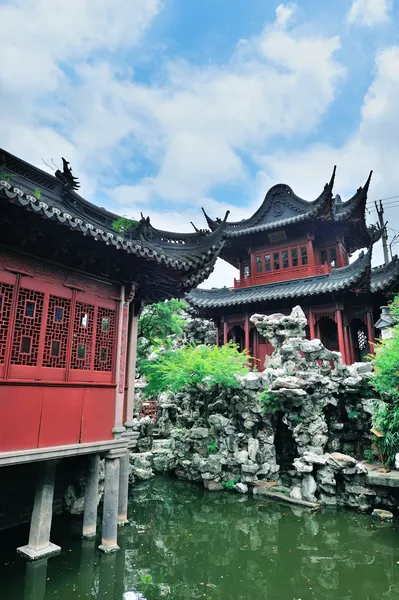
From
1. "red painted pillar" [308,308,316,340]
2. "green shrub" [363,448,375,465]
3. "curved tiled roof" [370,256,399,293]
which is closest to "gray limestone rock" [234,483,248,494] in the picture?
"green shrub" [363,448,375,465]

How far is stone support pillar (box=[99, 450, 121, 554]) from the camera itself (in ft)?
18.7

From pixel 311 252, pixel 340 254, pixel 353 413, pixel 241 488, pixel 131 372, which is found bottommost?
pixel 241 488

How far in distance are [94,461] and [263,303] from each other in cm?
1105

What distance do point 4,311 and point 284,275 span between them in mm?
13468

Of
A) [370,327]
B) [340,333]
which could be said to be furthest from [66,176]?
[370,327]

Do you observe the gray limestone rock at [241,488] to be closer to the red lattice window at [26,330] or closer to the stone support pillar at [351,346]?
the red lattice window at [26,330]

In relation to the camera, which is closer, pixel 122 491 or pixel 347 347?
pixel 122 491

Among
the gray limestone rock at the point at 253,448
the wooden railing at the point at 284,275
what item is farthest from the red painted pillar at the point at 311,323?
the gray limestone rock at the point at 253,448

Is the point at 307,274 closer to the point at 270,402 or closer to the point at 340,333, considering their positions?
the point at 340,333

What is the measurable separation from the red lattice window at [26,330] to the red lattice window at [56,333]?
0.15 m

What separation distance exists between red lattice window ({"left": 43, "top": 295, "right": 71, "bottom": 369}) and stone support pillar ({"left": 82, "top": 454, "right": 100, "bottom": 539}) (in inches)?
81.9

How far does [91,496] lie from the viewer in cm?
622

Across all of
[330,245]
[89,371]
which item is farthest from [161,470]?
[330,245]

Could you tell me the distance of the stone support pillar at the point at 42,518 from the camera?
532cm
